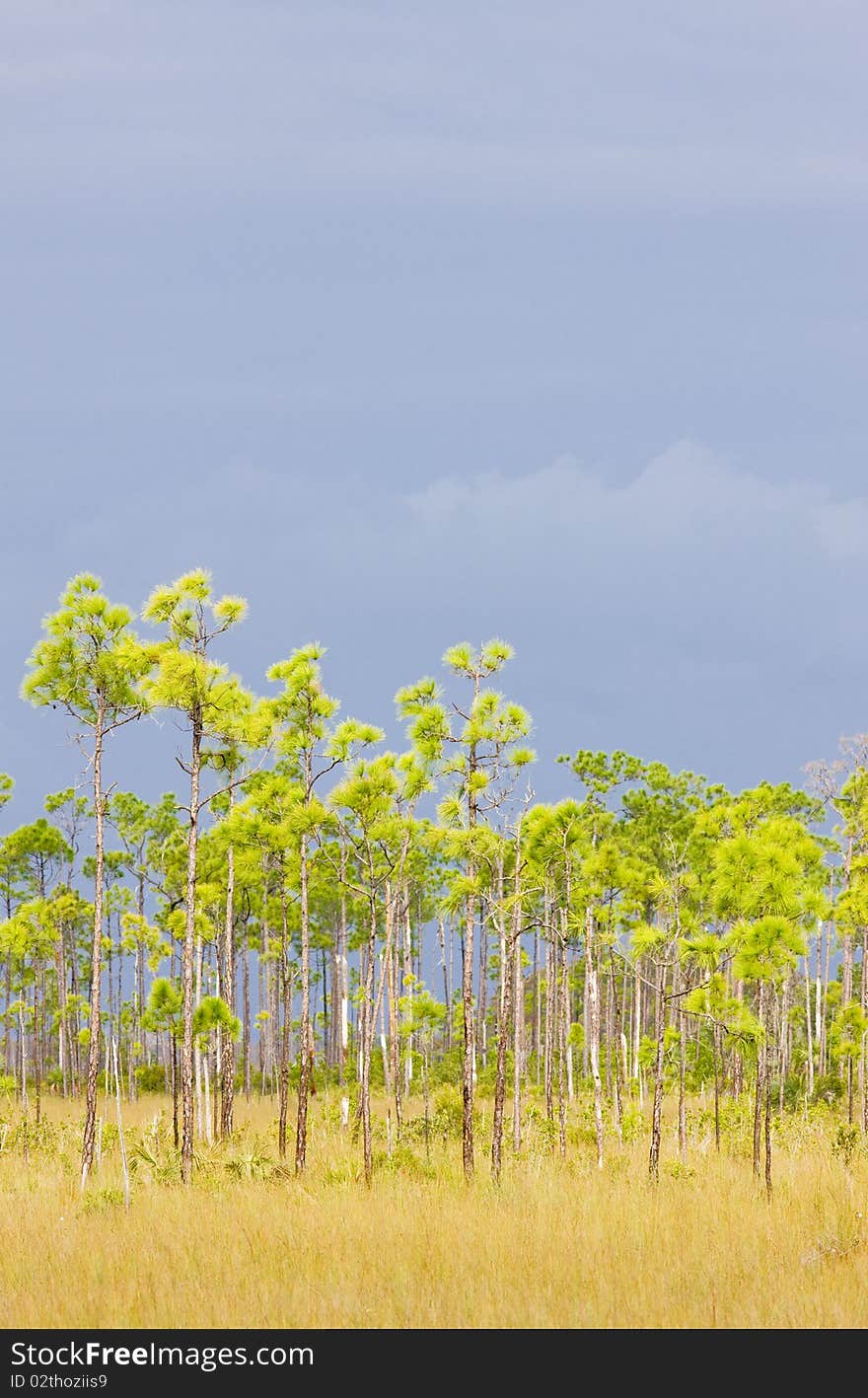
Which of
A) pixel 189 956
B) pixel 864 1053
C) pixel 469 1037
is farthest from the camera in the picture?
pixel 864 1053

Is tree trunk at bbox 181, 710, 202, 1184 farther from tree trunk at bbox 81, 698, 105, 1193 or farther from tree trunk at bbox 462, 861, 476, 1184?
tree trunk at bbox 462, 861, 476, 1184

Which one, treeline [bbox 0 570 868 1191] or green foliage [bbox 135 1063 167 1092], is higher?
treeline [bbox 0 570 868 1191]

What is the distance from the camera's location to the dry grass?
8.24m

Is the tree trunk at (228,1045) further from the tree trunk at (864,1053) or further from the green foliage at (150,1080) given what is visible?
the green foliage at (150,1080)

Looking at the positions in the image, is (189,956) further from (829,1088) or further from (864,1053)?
(829,1088)

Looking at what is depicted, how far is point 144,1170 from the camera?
18.0 metres

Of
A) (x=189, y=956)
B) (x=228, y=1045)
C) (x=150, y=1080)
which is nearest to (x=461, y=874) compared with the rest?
(x=228, y=1045)

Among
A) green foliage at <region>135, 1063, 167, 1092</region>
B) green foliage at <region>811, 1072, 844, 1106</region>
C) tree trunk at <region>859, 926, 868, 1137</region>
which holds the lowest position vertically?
green foliage at <region>135, 1063, 167, 1092</region>

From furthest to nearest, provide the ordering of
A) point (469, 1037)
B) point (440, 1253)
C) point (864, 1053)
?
point (864, 1053) → point (469, 1037) → point (440, 1253)

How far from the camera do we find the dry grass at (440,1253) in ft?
27.0

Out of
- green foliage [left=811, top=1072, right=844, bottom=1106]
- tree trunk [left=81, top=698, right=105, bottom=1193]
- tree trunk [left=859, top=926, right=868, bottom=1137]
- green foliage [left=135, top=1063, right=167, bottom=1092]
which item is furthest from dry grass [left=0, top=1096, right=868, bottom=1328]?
green foliage [left=135, top=1063, right=167, bottom=1092]

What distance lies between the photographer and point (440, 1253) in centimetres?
1016

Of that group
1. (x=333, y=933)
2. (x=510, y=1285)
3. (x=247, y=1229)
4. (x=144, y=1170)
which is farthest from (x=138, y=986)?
(x=510, y=1285)
